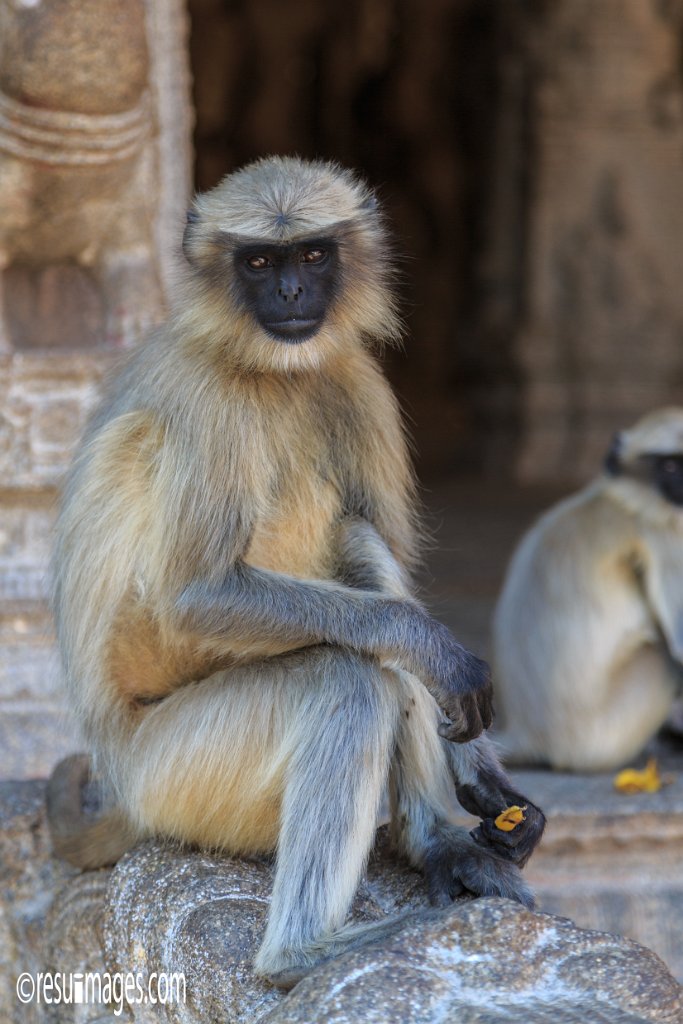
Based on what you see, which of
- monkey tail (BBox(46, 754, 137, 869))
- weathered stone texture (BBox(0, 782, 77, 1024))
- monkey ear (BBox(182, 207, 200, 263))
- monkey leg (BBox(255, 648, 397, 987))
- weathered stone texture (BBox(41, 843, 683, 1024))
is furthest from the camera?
weathered stone texture (BBox(0, 782, 77, 1024))

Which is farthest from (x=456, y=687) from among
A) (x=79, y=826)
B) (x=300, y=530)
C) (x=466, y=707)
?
(x=79, y=826)

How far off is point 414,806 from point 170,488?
2.55 feet

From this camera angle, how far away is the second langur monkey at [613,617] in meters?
5.17

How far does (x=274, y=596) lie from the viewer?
287 cm

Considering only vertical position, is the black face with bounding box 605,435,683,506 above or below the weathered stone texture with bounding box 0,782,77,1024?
above

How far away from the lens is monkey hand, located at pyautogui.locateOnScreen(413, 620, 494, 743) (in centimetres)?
281

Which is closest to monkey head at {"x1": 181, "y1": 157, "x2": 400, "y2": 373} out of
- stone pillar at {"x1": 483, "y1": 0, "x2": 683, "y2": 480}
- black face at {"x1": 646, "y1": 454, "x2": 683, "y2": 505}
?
black face at {"x1": 646, "y1": 454, "x2": 683, "y2": 505}

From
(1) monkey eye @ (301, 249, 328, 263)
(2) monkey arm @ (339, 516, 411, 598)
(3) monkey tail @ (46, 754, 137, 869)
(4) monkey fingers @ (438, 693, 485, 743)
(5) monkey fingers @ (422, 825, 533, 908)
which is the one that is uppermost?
(1) monkey eye @ (301, 249, 328, 263)

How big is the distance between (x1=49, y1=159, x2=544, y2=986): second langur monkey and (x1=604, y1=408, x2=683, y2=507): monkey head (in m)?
2.12

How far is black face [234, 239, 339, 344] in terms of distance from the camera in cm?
301

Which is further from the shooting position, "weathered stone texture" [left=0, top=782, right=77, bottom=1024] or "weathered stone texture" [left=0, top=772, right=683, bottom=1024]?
"weathered stone texture" [left=0, top=782, right=77, bottom=1024]

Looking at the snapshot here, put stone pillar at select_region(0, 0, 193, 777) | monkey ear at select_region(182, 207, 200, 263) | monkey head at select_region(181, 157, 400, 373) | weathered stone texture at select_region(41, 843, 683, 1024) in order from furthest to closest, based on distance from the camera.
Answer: stone pillar at select_region(0, 0, 193, 777) < monkey ear at select_region(182, 207, 200, 263) < monkey head at select_region(181, 157, 400, 373) < weathered stone texture at select_region(41, 843, 683, 1024)

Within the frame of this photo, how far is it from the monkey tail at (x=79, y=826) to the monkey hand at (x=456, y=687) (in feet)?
2.60

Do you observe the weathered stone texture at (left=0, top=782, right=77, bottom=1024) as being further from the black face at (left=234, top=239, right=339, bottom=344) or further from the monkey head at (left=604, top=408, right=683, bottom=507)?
the monkey head at (left=604, top=408, right=683, bottom=507)
